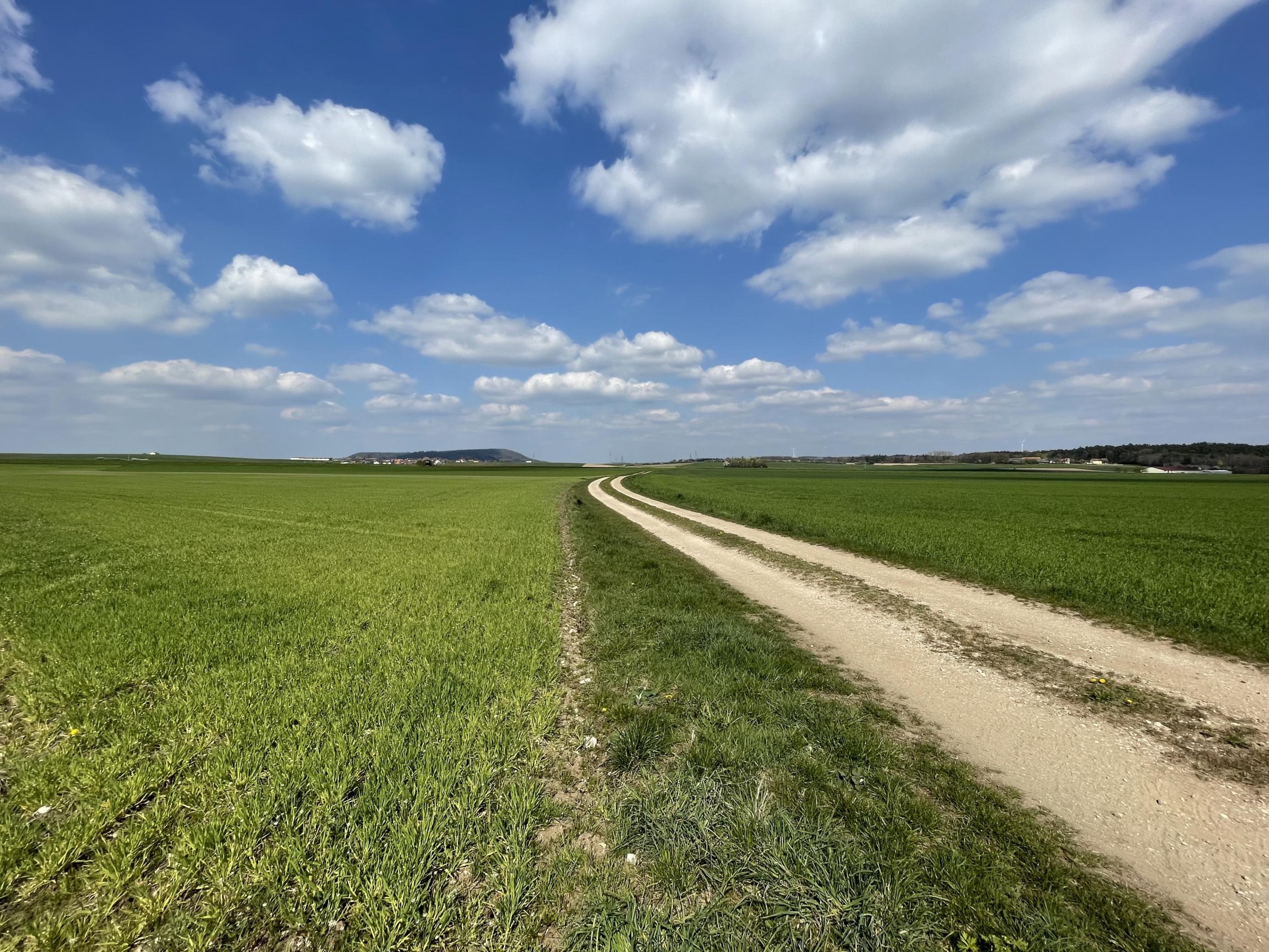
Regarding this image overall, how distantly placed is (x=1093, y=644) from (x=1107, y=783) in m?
5.76

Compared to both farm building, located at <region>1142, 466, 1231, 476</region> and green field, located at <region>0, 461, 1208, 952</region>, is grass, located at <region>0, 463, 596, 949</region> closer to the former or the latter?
green field, located at <region>0, 461, 1208, 952</region>

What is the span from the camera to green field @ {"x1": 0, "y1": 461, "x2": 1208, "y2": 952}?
11.1ft

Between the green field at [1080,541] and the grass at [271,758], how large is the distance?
42.5 ft

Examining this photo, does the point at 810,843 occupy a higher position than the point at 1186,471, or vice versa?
the point at 810,843

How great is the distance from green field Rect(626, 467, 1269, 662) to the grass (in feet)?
42.5

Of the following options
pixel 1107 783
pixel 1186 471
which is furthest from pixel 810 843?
pixel 1186 471

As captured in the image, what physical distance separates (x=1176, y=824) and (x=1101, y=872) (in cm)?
141

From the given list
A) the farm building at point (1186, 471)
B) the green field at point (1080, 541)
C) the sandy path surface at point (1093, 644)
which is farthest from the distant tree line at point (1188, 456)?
the sandy path surface at point (1093, 644)

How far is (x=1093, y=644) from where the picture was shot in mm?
9414

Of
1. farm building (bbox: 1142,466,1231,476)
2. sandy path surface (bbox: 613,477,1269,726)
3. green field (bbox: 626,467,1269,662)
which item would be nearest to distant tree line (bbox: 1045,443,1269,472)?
farm building (bbox: 1142,466,1231,476)

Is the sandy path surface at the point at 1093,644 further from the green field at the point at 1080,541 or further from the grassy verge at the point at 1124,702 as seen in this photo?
the green field at the point at 1080,541

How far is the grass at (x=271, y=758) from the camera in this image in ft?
11.3

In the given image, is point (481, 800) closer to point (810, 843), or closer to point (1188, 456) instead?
point (810, 843)

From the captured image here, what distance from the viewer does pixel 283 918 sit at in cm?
338
